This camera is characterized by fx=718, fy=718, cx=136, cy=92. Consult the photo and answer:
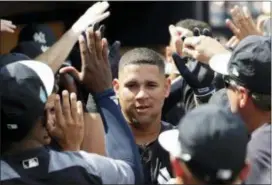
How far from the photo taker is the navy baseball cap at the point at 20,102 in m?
2.07

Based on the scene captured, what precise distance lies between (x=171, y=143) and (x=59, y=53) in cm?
88

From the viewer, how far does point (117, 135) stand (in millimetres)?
2207

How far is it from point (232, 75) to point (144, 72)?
71 cm

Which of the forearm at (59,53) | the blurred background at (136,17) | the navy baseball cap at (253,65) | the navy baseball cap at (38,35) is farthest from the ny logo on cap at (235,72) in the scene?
the blurred background at (136,17)

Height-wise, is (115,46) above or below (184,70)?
above

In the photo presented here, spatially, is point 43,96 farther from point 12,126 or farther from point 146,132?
point 146,132

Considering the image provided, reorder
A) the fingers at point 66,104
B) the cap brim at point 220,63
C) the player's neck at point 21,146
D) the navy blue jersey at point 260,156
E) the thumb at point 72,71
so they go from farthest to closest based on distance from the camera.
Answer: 1. the cap brim at point 220,63
2. the thumb at point 72,71
3. the fingers at point 66,104
4. the player's neck at point 21,146
5. the navy blue jersey at point 260,156

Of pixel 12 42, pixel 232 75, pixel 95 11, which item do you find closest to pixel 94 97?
pixel 232 75

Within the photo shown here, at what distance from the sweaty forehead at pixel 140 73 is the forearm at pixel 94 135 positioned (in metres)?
0.53

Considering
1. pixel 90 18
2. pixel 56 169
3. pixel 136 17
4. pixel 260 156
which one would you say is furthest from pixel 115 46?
pixel 136 17

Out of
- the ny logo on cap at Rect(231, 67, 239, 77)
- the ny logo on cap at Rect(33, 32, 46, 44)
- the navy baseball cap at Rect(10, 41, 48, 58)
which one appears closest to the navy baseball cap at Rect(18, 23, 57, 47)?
the ny logo on cap at Rect(33, 32, 46, 44)

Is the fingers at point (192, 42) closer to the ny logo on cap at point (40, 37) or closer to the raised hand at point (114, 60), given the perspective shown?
the raised hand at point (114, 60)

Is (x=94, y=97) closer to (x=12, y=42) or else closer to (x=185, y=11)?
(x=12, y=42)

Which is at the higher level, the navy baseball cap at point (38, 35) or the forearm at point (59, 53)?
the forearm at point (59, 53)
